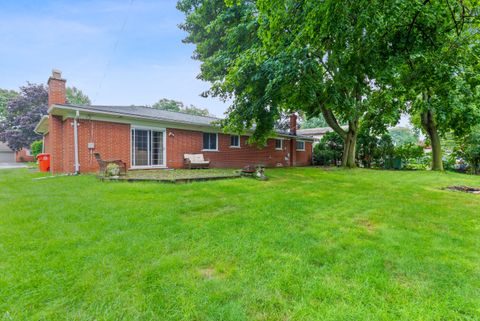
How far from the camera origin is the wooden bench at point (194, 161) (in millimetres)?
11852

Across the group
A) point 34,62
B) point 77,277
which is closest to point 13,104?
point 34,62

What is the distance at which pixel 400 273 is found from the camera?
229cm

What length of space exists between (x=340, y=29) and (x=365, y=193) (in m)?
4.07

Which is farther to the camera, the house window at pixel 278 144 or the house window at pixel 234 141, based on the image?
the house window at pixel 278 144

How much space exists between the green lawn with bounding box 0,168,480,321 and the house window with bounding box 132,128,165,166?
600cm

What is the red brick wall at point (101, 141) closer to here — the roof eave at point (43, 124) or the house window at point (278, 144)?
the roof eave at point (43, 124)

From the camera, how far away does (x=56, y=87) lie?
9711mm

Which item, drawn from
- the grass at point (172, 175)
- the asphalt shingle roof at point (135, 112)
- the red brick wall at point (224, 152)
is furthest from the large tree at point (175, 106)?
the grass at point (172, 175)

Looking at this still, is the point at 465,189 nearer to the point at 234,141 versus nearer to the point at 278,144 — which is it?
the point at 234,141

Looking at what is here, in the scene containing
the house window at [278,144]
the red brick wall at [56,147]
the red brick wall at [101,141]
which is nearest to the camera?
the red brick wall at [101,141]

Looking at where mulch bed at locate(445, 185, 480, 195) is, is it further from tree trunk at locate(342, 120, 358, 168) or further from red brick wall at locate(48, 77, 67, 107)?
red brick wall at locate(48, 77, 67, 107)

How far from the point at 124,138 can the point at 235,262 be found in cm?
Result: 937

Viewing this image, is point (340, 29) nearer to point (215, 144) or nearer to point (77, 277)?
point (77, 277)

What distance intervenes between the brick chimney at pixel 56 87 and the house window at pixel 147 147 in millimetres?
3092
